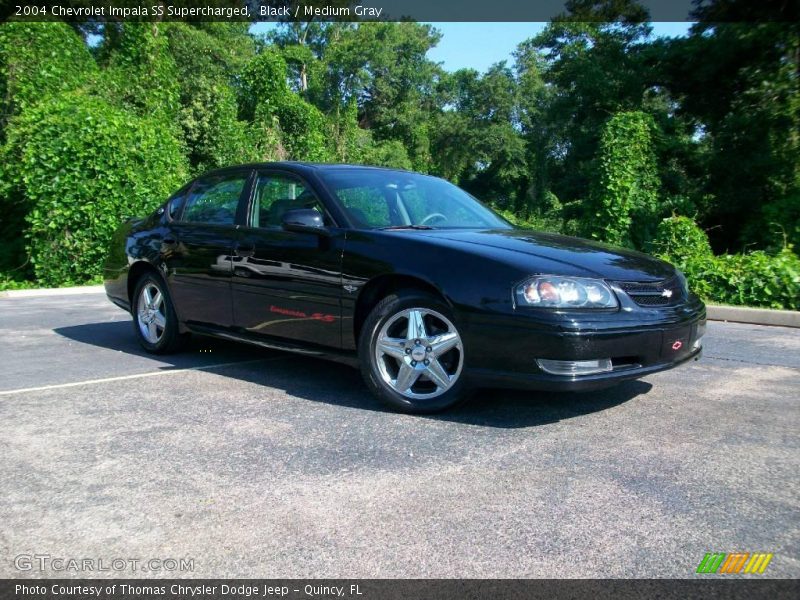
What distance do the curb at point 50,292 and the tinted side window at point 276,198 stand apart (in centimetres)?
668

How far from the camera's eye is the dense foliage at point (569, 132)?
37.7ft

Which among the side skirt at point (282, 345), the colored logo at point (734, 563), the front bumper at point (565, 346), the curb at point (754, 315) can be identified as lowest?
the colored logo at point (734, 563)

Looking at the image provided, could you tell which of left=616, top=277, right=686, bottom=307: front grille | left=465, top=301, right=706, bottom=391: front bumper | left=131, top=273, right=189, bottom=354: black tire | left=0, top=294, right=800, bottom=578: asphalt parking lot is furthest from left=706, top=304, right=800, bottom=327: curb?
left=131, top=273, right=189, bottom=354: black tire

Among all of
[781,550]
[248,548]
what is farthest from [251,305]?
[781,550]

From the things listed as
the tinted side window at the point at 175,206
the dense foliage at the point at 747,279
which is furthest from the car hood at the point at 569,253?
the dense foliage at the point at 747,279

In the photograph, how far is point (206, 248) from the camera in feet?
18.0

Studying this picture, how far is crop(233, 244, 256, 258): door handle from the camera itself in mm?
5109

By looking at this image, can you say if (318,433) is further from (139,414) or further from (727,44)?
(727,44)

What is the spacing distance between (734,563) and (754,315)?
6.31m

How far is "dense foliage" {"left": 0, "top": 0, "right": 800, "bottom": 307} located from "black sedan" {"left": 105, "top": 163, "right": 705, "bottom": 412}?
17.8 feet

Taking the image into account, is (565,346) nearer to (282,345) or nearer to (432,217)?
(432,217)

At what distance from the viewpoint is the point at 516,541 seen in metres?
2.68

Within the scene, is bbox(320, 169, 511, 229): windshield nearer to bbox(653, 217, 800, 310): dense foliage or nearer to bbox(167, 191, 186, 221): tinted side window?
bbox(167, 191, 186, 221): tinted side window

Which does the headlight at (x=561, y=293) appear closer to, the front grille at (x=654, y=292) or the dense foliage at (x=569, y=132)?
the front grille at (x=654, y=292)
